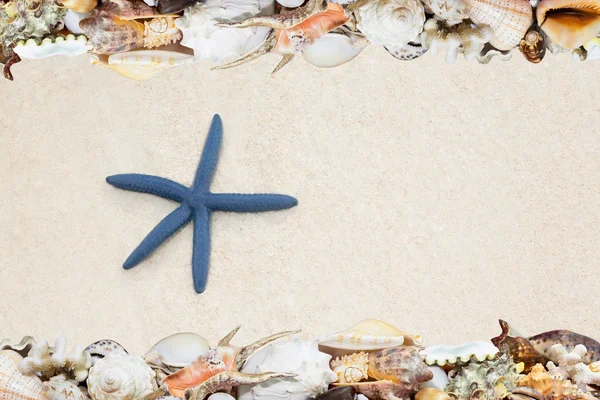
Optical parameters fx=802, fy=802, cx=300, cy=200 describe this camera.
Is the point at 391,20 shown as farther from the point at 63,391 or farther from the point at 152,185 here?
the point at 63,391

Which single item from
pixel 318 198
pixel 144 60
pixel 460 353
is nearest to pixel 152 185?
pixel 144 60

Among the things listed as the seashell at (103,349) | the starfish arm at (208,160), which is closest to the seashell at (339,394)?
the seashell at (103,349)

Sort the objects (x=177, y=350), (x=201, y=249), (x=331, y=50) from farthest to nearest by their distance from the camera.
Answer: (x=201, y=249), (x=331, y=50), (x=177, y=350)

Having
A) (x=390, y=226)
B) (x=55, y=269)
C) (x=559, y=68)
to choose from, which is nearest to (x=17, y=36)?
(x=55, y=269)

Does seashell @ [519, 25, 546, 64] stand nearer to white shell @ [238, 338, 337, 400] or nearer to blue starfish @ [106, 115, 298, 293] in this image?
blue starfish @ [106, 115, 298, 293]

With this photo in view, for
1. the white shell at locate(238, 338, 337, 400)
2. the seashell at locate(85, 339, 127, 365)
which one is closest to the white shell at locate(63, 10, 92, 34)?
the seashell at locate(85, 339, 127, 365)

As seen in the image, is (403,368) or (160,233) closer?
(403,368)

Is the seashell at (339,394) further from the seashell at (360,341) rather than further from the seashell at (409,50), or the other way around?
the seashell at (409,50)
